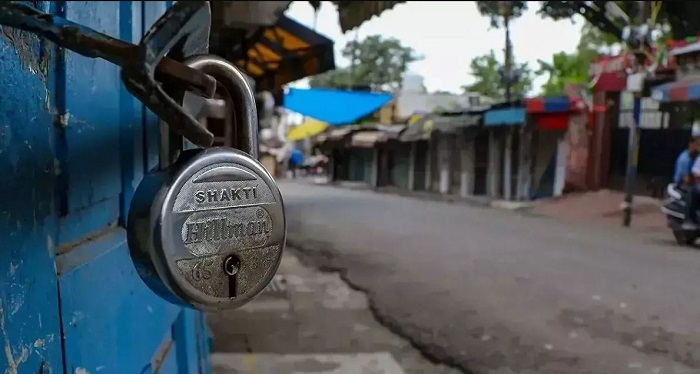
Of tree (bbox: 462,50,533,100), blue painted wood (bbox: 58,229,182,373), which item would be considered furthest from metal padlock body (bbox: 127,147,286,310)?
tree (bbox: 462,50,533,100)

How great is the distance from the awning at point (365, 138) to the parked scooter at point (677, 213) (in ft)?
2.70

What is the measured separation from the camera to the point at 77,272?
0.65 meters

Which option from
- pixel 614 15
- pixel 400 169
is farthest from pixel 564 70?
pixel 400 169

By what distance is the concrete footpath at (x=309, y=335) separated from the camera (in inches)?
50.7

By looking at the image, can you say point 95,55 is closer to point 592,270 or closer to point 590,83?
point 590,83

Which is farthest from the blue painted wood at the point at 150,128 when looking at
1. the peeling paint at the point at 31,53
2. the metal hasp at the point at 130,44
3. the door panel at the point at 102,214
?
the metal hasp at the point at 130,44

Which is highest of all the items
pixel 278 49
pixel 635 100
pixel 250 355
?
pixel 278 49

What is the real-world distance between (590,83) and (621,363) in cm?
34

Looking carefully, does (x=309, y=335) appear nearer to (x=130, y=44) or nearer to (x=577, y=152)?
(x=577, y=152)

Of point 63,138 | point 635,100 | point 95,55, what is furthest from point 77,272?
point 635,100

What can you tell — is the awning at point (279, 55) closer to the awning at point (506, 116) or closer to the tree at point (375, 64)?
the tree at point (375, 64)

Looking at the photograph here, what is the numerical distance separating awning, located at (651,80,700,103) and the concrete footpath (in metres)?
0.71

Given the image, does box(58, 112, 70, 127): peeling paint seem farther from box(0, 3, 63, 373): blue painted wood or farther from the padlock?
the padlock

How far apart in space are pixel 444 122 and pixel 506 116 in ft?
0.56
